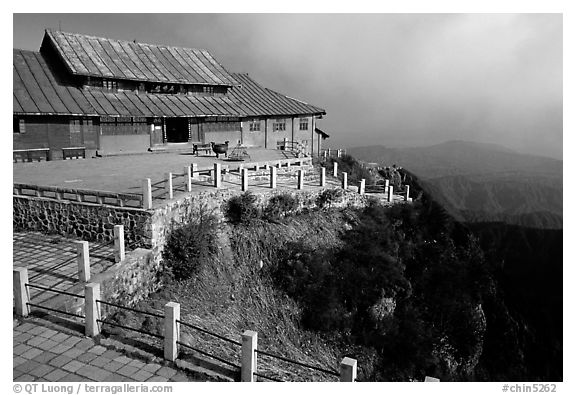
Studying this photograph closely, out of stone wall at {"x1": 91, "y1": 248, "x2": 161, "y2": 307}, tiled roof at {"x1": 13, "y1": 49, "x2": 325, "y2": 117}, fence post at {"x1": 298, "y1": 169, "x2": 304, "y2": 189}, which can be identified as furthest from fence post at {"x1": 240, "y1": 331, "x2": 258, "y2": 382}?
tiled roof at {"x1": 13, "y1": 49, "x2": 325, "y2": 117}

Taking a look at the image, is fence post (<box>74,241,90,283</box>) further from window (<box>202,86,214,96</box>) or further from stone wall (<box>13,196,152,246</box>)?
window (<box>202,86,214,96</box>)

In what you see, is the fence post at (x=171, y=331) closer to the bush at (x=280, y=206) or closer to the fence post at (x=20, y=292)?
the fence post at (x=20, y=292)

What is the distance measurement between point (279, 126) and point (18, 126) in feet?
58.5

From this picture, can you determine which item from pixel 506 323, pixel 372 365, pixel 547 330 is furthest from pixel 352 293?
pixel 547 330

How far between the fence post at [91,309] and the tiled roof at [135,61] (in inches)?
743

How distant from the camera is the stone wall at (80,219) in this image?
1141cm

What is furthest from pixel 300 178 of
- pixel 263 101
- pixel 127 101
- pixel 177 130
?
pixel 263 101

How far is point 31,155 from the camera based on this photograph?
808 inches

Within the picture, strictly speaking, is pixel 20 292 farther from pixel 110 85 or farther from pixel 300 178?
pixel 110 85

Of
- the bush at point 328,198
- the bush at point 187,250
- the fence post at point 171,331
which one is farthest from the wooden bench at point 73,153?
the fence post at point 171,331

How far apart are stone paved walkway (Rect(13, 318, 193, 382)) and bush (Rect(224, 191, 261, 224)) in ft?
23.8

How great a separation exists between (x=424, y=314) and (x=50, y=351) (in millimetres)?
13151

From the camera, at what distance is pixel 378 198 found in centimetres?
2070

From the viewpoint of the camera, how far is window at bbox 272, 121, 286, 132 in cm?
3231
